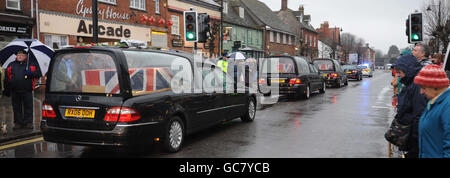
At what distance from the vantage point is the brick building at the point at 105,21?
1698 cm

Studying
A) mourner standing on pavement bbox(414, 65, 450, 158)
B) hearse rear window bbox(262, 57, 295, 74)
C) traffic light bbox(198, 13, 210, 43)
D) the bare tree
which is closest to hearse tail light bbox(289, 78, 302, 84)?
hearse rear window bbox(262, 57, 295, 74)

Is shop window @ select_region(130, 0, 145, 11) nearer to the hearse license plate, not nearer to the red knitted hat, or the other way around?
the hearse license plate

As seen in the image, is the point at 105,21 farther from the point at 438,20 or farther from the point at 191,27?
the point at 438,20

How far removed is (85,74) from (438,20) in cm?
3006

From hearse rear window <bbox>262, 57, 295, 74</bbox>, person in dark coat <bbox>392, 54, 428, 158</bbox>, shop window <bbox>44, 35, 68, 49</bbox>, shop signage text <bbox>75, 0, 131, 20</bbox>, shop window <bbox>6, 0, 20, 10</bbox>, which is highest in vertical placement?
shop signage text <bbox>75, 0, 131, 20</bbox>

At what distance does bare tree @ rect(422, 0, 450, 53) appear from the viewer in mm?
26547

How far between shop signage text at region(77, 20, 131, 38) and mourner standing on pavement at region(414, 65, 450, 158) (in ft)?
60.5

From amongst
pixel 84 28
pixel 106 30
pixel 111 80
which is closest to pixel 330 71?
pixel 106 30

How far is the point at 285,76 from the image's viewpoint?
14.3m

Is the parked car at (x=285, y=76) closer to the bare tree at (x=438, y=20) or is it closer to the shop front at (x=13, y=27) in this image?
the shop front at (x=13, y=27)

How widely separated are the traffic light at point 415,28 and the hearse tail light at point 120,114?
12.6m

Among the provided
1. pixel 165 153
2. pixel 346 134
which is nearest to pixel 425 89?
pixel 165 153

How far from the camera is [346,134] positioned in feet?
24.3

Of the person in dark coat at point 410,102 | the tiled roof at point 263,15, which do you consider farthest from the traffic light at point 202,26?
the tiled roof at point 263,15
